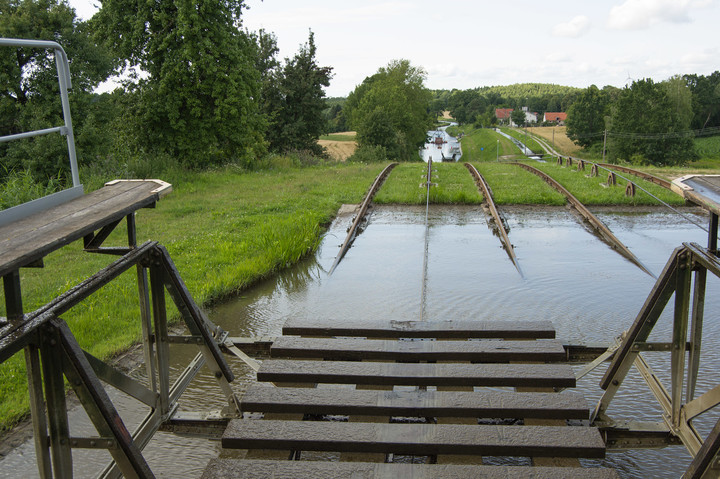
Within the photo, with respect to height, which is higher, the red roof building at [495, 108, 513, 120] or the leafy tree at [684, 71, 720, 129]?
the red roof building at [495, 108, 513, 120]

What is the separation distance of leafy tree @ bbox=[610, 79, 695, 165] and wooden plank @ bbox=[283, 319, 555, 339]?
73577mm

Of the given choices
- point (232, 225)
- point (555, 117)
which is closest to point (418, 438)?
point (232, 225)

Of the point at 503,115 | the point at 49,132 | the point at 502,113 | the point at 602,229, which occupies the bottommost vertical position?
the point at 602,229

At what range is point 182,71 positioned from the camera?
794 inches

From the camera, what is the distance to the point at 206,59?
20312 millimetres

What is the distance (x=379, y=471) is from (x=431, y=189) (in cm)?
1270

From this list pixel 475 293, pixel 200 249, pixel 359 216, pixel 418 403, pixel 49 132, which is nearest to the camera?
pixel 49 132

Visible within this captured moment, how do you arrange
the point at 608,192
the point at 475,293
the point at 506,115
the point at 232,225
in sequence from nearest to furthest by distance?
the point at 475,293
the point at 232,225
the point at 608,192
the point at 506,115

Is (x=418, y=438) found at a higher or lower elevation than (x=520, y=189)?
lower

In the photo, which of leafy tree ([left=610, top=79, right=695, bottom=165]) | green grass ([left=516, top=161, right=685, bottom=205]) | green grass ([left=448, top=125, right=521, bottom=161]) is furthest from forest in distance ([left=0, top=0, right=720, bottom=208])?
leafy tree ([left=610, top=79, right=695, bottom=165])

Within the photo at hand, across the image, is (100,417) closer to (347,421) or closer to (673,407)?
(347,421)

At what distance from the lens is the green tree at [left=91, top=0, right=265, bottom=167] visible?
66.3ft

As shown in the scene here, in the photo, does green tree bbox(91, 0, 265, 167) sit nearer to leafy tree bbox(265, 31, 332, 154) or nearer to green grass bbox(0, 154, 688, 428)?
green grass bbox(0, 154, 688, 428)

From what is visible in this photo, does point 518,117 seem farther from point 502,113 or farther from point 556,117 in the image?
point 502,113
